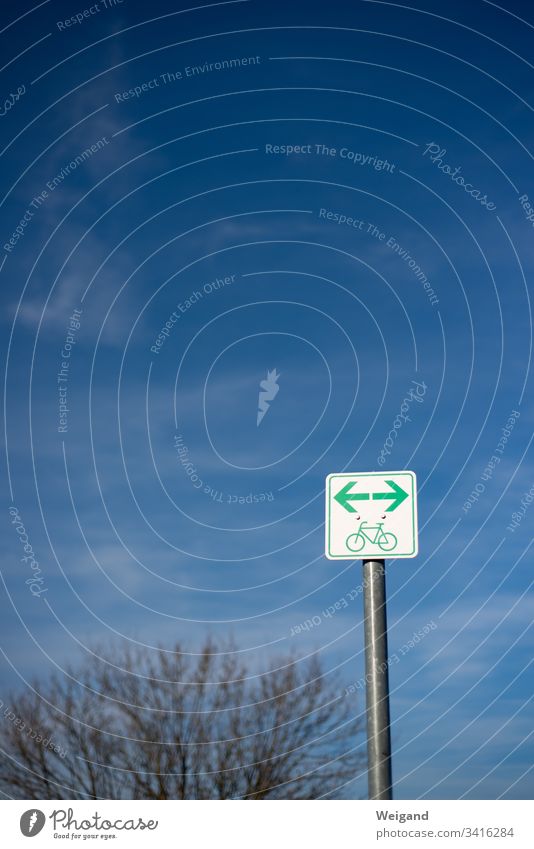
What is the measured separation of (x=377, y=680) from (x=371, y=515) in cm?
149

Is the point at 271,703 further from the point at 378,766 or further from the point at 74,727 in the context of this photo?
the point at 378,766

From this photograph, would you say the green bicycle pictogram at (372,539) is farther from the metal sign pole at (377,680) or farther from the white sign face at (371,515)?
the metal sign pole at (377,680)

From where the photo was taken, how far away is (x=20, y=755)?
2045cm

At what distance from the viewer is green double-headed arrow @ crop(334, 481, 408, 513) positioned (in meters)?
8.48

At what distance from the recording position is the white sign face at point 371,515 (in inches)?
331

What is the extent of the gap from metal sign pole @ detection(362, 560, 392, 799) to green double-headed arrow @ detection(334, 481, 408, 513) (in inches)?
21.0

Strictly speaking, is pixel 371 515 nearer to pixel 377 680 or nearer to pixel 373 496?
pixel 373 496
